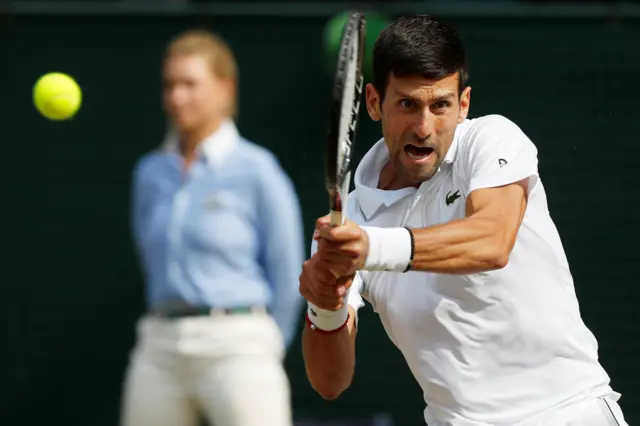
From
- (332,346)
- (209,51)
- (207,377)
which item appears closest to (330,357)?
(332,346)

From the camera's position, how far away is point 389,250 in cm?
253

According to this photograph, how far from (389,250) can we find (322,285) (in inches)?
11.7

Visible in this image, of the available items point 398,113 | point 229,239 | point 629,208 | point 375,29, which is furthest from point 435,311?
point 629,208

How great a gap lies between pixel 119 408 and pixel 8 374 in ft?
2.04

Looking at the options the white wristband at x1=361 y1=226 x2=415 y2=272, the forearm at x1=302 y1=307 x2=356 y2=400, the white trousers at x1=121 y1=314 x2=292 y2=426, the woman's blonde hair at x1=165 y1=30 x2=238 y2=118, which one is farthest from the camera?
the woman's blonde hair at x1=165 y1=30 x2=238 y2=118

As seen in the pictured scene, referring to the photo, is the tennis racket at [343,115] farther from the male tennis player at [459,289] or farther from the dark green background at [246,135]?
the dark green background at [246,135]

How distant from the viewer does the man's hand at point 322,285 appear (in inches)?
107

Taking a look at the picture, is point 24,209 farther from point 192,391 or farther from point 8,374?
point 192,391

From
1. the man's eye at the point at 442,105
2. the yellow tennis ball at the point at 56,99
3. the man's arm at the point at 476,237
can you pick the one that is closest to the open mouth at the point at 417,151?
the man's eye at the point at 442,105

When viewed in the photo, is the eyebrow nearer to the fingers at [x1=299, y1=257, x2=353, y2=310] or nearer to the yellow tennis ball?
the fingers at [x1=299, y1=257, x2=353, y2=310]

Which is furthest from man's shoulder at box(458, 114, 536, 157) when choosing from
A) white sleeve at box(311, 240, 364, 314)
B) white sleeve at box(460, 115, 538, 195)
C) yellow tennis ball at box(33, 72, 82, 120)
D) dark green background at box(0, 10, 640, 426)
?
dark green background at box(0, 10, 640, 426)

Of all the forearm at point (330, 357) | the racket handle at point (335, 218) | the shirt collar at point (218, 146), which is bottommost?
the forearm at point (330, 357)

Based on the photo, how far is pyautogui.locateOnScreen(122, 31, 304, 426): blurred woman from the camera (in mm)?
4586

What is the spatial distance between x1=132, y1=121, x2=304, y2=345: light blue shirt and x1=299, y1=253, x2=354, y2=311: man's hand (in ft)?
6.05
